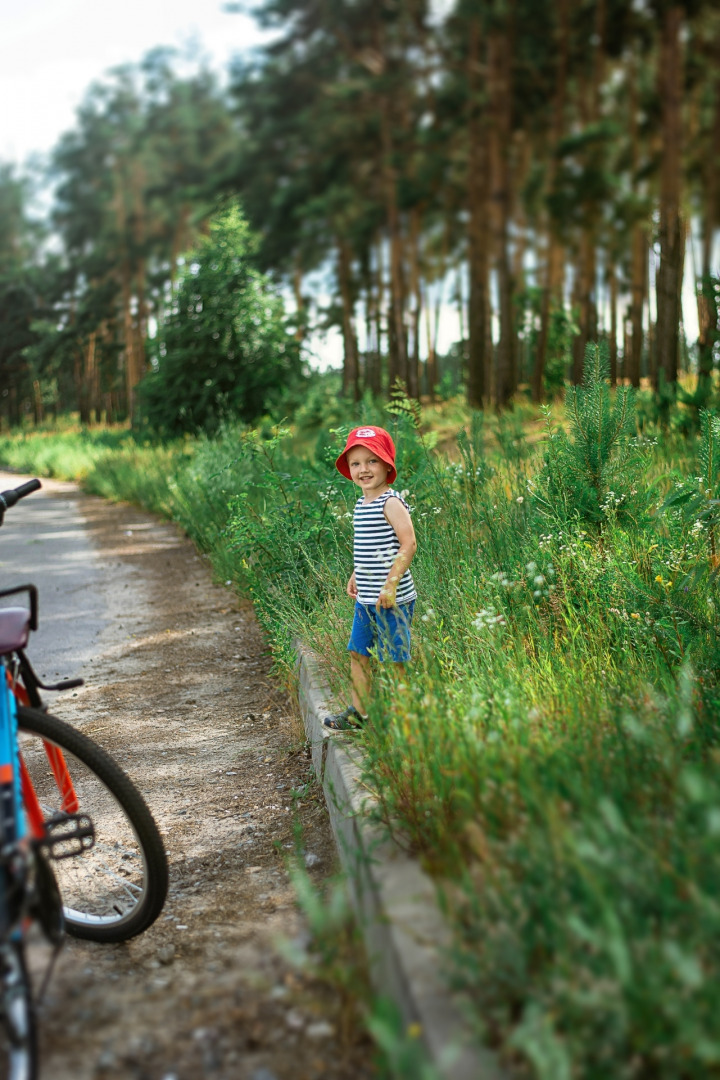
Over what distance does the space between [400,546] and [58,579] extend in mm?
7371

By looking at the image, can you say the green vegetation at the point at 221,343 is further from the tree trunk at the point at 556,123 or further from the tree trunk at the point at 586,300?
the tree trunk at the point at 586,300

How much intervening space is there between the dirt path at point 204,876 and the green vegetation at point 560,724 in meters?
0.50

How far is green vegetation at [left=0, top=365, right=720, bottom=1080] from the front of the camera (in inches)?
72.3

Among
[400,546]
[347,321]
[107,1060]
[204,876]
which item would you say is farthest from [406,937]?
[347,321]

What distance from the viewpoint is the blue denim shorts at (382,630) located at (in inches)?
159

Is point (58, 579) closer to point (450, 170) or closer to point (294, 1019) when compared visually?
point (294, 1019)

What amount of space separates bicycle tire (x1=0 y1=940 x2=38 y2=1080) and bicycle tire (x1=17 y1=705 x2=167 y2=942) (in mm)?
783

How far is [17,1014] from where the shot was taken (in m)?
2.20

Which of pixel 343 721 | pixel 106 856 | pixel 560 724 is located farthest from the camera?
pixel 343 721

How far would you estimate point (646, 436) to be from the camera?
829cm

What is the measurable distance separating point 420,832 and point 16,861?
1.13m

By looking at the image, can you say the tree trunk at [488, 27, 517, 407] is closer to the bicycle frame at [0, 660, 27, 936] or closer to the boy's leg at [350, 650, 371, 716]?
the boy's leg at [350, 650, 371, 716]

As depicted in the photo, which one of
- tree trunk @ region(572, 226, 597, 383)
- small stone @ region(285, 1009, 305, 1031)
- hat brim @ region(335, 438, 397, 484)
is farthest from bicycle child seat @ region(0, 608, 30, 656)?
tree trunk @ region(572, 226, 597, 383)

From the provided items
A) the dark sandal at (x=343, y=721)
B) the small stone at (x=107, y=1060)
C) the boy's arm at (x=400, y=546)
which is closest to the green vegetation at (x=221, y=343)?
the boy's arm at (x=400, y=546)
